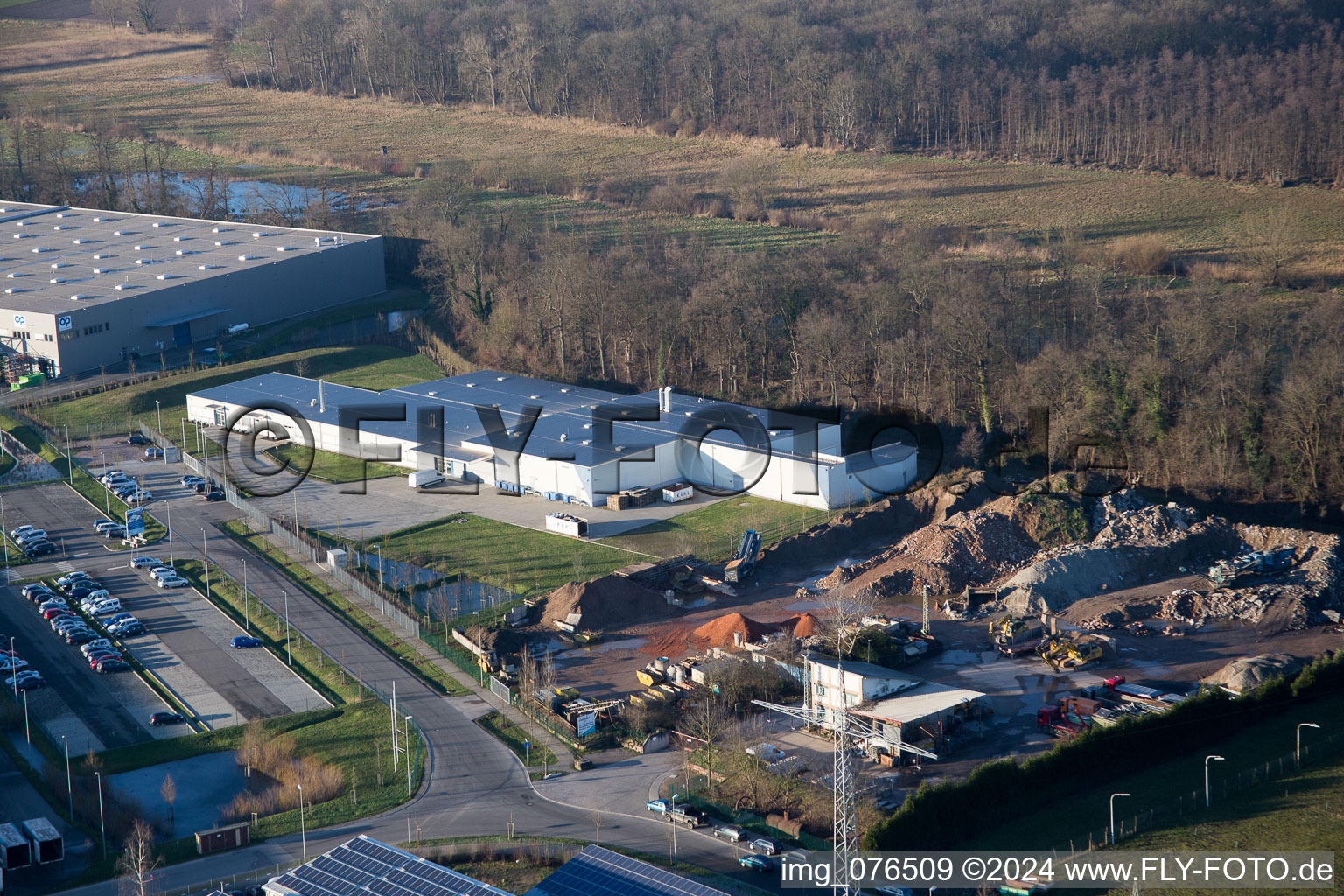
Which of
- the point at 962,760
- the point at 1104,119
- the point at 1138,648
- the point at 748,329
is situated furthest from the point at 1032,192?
the point at 962,760

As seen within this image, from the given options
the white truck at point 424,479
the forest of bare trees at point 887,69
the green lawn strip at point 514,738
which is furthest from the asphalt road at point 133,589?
the forest of bare trees at point 887,69

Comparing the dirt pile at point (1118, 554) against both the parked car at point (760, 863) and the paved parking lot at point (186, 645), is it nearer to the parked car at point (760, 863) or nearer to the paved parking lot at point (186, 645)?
the parked car at point (760, 863)

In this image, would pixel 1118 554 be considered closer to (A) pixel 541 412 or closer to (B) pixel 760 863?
(B) pixel 760 863

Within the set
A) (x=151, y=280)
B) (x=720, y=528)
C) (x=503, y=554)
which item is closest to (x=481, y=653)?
(x=503, y=554)

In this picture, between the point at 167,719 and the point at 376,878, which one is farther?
the point at 167,719

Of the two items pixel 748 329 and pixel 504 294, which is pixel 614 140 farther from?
pixel 748 329

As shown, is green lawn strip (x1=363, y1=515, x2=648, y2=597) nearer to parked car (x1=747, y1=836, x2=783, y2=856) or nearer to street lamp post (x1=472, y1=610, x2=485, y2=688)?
street lamp post (x1=472, y1=610, x2=485, y2=688)
